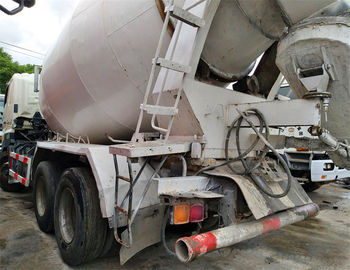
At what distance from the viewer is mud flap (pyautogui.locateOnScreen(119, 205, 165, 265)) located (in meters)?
2.47

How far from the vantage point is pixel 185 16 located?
7.16ft

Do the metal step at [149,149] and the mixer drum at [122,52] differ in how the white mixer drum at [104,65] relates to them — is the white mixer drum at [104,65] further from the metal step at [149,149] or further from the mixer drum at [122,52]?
the metal step at [149,149]

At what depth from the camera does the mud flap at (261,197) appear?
84.0 inches

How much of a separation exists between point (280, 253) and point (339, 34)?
8.02 feet

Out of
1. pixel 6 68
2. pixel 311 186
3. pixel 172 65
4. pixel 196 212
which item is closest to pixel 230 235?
pixel 196 212

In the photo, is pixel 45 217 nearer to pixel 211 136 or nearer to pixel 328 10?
pixel 211 136

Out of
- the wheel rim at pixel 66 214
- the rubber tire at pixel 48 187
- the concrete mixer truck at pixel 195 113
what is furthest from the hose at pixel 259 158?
the rubber tire at pixel 48 187

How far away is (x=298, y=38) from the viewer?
2.20 metres

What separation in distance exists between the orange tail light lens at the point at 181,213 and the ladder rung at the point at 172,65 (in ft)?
3.42

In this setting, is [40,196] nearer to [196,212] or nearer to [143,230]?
[143,230]

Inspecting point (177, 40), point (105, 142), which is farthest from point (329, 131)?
point (105, 142)

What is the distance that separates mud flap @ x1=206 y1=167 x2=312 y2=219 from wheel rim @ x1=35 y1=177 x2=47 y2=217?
8.55ft

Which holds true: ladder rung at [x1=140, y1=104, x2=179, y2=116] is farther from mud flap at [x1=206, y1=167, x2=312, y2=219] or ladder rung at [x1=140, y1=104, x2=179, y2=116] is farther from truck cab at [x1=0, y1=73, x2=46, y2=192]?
truck cab at [x1=0, y1=73, x2=46, y2=192]

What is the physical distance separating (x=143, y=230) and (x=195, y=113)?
1.12 m
